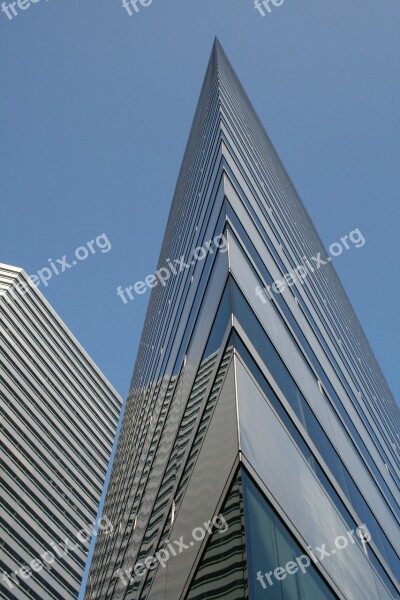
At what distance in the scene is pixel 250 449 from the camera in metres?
8.41

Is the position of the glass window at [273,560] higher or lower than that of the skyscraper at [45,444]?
lower

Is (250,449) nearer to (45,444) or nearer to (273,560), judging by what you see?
(273,560)

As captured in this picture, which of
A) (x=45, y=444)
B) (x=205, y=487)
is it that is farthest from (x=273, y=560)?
(x=45, y=444)

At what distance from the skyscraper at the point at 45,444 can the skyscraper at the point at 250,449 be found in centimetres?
4418

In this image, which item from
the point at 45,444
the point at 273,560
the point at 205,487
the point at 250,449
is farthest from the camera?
the point at 45,444

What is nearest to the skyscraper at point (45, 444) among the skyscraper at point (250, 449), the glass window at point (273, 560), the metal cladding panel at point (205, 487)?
the skyscraper at point (250, 449)

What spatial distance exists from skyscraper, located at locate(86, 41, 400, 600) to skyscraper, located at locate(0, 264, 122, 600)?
4418 cm

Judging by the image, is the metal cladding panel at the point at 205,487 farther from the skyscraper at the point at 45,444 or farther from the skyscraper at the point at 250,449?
the skyscraper at the point at 45,444

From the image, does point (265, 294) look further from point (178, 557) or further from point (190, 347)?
point (178, 557)

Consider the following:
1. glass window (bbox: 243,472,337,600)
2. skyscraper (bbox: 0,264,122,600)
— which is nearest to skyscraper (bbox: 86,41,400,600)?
glass window (bbox: 243,472,337,600)

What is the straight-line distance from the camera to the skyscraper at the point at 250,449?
7.96 m

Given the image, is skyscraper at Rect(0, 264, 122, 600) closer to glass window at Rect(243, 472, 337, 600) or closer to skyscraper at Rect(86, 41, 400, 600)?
skyscraper at Rect(86, 41, 400, 600)

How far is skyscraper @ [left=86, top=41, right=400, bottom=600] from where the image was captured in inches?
314

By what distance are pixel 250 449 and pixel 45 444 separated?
68517mm
